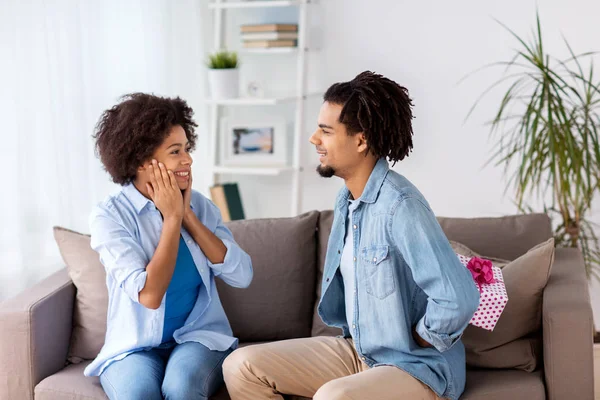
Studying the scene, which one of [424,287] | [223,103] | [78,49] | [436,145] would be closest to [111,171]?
[424,287]

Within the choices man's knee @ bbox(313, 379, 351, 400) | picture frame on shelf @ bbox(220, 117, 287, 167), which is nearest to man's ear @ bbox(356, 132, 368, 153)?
man's knee @ bbox(313, 379, 351, 400)

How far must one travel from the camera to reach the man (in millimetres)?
2051

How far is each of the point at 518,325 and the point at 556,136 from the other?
1.06 m

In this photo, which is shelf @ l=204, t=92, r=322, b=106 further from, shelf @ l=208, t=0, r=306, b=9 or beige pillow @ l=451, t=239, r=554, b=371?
beige pillow @ l=451, t=239, r=554, b=371

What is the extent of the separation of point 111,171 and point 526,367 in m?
1.35

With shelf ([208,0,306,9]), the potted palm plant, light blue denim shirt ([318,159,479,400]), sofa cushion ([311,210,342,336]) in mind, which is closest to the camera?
light blue denim shirt ([318,159,479,400])

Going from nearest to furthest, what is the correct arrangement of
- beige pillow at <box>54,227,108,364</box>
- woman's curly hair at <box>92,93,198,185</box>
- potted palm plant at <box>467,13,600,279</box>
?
woman's curly hair at <box>92,93,198,185</box> < beige pillow at <box>54,227,108,364</box> < potted palm plant at <box>467,13,600,279</box>

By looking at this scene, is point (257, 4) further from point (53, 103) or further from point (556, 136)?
point (556, 136)

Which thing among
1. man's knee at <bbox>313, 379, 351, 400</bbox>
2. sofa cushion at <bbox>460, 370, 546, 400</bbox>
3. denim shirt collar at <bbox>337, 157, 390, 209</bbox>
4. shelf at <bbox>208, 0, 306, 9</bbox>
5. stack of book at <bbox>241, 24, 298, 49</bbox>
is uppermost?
shelf at <bbox>208, 0, 306, 9</bbox>

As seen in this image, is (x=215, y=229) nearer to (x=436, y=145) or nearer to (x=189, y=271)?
(x=189, y=271)

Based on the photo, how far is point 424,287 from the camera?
206cm

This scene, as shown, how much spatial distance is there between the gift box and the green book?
1842 millimetres

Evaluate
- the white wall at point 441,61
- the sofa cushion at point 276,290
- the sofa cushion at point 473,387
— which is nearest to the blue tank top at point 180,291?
the sofa cushion at point 473,387

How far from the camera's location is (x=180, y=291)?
8.15 ft
